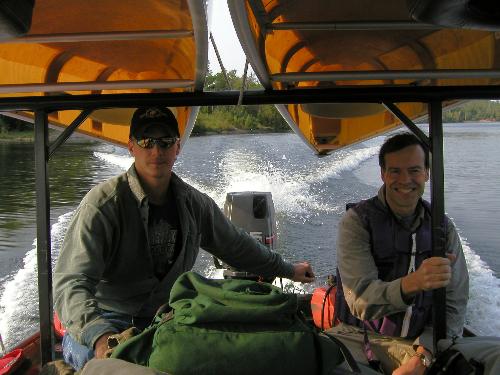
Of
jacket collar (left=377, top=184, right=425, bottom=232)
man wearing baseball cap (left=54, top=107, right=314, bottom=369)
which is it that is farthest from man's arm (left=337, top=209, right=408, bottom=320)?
man wearing baseball cap (left=54, top=107, right=314, bottom=369)

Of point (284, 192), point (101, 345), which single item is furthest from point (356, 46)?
point (284, 192)

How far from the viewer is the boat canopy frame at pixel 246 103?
8.95 feet

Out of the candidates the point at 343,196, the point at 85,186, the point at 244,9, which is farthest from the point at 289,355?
the point at 85,186

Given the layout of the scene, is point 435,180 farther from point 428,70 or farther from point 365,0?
point 365,0

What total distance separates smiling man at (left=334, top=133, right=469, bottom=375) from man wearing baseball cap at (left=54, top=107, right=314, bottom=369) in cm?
83

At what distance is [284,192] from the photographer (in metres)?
17.5

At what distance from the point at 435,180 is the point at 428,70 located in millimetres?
525

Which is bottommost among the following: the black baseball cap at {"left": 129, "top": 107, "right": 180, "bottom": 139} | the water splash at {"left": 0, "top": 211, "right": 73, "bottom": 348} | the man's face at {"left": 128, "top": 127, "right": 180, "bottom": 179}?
the water splash at {"left": 0, "top": 211, "right": 73, "bottom": 348}

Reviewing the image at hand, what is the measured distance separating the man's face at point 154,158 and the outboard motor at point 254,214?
289 cm

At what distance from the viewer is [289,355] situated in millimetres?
1394

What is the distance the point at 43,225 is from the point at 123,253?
421 mm

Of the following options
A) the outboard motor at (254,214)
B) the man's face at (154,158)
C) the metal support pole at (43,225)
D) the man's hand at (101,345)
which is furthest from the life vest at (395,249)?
the outboard motor at (254,214)

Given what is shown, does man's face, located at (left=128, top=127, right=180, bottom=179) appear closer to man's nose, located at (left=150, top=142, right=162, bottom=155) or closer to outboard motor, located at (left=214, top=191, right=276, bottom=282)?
man's nose, located at (left=150, top=142, right=162, bottom=155)

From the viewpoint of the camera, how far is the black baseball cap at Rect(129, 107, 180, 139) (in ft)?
9.25
